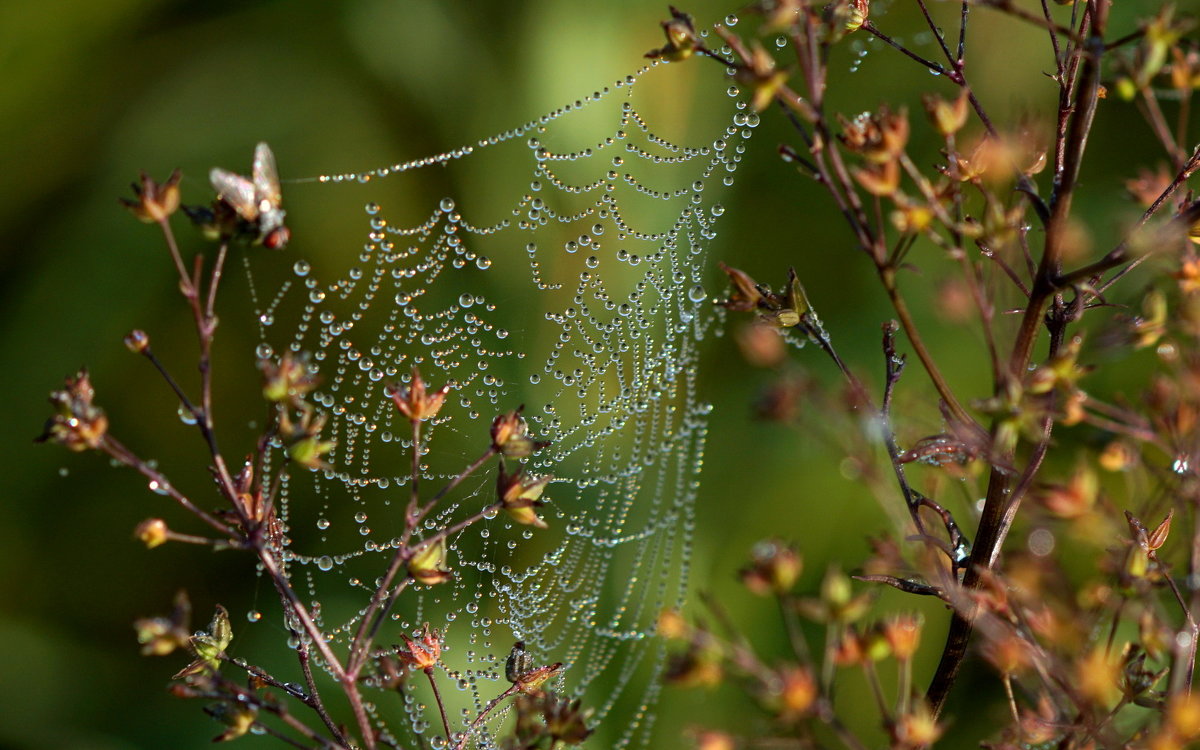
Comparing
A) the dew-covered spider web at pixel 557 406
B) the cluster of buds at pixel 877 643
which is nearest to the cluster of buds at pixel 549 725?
the cluster of buds at pixel 877 643

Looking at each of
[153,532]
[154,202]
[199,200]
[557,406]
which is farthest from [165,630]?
[199,200]

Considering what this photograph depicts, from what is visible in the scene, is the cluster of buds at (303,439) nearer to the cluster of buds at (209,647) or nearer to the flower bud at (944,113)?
the cluster of buds at (209,647)

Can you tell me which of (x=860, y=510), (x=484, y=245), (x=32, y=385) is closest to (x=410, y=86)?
(x=484, y=245)

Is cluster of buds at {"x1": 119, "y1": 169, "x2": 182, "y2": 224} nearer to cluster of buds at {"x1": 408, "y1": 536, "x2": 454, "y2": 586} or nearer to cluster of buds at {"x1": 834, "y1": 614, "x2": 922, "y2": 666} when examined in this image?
cluster of buds at {"x1": 408, "y1": 536, "x2": 454, "y2": 586}

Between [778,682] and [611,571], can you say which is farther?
[611,571]

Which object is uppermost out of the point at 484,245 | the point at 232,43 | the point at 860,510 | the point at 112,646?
the point at 232,43

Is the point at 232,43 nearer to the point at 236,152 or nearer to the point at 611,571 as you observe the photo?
the point at 236,152
